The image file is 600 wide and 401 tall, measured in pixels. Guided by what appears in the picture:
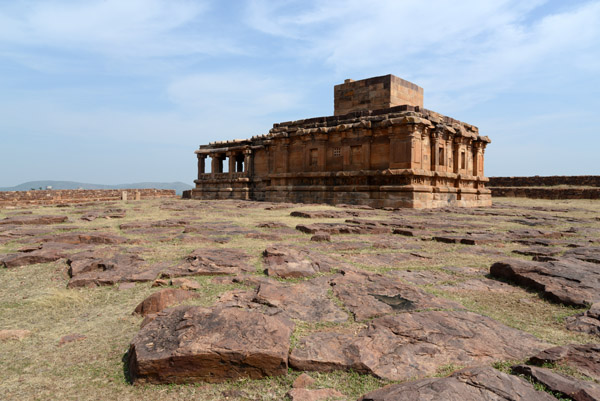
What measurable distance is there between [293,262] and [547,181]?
30.5m

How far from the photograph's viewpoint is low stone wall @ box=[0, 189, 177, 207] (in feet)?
61.1

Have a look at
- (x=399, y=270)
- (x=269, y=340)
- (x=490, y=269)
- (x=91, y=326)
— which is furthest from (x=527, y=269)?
(x=91, y=326)

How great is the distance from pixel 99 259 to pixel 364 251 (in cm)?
340

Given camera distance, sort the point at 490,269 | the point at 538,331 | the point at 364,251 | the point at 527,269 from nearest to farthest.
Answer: the point at 538,331, the point at 527,269, the point at 490,269, the point at 364,251

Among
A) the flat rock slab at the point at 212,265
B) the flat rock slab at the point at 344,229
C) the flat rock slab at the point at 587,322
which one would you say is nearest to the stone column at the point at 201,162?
the flat rock slab at the point at 344,229

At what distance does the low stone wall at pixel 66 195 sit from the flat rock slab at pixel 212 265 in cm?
1808

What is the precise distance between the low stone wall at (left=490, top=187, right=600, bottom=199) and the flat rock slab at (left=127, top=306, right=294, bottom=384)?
27.5 metres

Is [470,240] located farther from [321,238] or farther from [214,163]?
[214,163]

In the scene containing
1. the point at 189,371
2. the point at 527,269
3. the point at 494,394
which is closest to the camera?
the point at 494,394

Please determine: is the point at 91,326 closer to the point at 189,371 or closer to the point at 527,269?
the point at 189,371

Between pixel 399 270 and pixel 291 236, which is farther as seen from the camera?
pixel 291 236

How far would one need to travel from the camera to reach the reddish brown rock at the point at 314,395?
166 cm

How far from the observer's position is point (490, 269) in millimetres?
3859

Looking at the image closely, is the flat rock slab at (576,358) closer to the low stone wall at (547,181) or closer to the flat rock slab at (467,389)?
the flat rock slab at (467,389)
